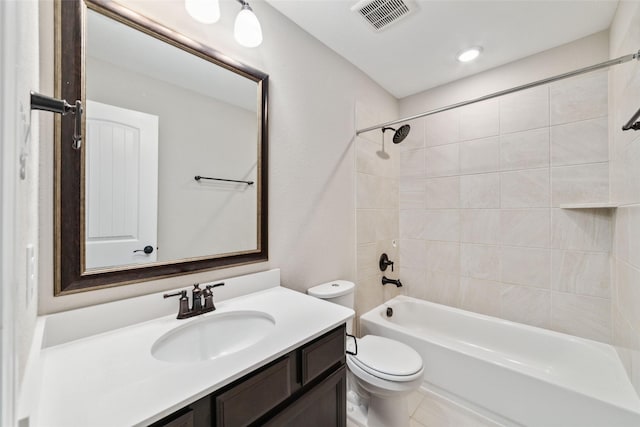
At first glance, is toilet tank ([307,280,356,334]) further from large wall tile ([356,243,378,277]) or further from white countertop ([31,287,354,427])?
white countertop ([31,287,354,427])

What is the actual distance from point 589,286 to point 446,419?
130 cm

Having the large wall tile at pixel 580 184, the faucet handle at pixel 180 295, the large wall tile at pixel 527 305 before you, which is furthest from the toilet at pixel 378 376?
the large wall tile at pixel 580 184

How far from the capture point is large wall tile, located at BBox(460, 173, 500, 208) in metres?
2.07

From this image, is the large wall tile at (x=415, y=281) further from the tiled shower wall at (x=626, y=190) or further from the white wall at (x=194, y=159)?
the white wall at (x=194, y=159)

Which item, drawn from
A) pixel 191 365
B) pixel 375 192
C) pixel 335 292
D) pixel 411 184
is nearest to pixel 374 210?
pixel 375 192

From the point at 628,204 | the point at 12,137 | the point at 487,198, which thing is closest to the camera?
the point at 12,137

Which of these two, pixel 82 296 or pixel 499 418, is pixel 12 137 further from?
pixel 499 418

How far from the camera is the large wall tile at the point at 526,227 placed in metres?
1.87

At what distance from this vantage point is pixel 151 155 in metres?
1.07

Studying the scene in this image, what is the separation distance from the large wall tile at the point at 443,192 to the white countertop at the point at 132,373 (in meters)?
1.76

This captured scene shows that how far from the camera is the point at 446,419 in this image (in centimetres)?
160

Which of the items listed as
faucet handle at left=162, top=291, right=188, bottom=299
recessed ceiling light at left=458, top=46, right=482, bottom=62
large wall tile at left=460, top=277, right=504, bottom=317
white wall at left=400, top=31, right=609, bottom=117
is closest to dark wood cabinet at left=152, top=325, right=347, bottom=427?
faucet handle at left=162, top=291, right=188, bottom=299

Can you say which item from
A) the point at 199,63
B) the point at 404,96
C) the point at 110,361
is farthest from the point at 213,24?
the point at 404,96

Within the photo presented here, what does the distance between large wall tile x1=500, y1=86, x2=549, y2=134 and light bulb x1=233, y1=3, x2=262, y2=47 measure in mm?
1925
